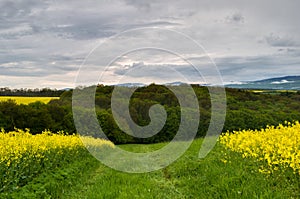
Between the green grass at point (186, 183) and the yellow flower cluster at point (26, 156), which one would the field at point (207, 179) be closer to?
the green grass at point (186, 183)

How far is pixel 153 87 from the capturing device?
314ft

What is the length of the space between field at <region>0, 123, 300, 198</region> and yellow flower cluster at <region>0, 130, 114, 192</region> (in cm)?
13

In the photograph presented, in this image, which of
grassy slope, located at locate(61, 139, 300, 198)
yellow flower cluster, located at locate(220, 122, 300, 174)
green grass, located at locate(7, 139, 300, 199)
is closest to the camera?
grassy slope, located at locate(61, 139, 300, 198)

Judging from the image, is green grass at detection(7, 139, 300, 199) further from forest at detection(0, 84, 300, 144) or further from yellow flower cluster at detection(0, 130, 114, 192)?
forest at detection(0, 84, 300, 144)

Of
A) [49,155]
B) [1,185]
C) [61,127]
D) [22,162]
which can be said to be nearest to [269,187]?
[1,185]

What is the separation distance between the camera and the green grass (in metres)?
9.10

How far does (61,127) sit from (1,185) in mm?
46387

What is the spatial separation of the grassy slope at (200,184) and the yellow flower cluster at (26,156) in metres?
1.57

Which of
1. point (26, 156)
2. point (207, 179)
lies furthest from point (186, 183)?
Result: point (26, 156)

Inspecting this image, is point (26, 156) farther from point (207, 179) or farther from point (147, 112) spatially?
point (147, 112)

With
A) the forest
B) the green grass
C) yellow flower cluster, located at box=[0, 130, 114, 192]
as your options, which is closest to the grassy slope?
the green grass

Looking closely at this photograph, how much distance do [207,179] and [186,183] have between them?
2.33 ft

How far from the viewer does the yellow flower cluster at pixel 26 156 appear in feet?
35.3

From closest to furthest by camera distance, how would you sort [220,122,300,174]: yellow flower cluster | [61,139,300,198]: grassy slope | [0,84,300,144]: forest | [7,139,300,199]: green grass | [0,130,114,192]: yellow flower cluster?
[61,139,300,198]: grassy slope → [7,139,300,199]: green grass → [220,122,300,174]: yellow flower cluster → [0,130,114,192]: yellow flower cluster → [0,84,300,144]: forest
